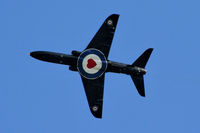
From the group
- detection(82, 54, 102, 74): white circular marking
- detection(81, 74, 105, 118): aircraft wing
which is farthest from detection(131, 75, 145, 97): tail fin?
detection(82, 54, 102, 74): white circular marking

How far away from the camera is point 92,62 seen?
5903cm

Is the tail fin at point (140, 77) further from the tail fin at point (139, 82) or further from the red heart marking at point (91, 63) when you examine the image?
the red heart marking at point (91, 63)

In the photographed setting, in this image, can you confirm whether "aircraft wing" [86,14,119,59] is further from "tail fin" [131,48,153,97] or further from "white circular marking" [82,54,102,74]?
"tail fin" [131,48,153,97]

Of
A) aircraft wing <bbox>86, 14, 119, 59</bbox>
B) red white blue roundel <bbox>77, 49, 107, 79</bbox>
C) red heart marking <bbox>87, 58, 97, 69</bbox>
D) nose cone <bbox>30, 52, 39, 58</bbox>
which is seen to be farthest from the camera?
red heart marking <bbox>87, 58, 97, 69</bbox>

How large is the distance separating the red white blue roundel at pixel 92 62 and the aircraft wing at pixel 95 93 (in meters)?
1.64

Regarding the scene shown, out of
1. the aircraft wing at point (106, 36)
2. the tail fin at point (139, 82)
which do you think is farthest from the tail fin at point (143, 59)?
the aircraft wing at point (106, 36)

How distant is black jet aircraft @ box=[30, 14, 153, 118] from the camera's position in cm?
5828

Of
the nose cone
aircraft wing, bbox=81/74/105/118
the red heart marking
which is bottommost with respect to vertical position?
aircraft wing, bbox=81/74/105/118

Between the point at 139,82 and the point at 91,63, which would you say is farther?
the point at 91,63

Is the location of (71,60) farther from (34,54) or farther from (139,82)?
(139,82)

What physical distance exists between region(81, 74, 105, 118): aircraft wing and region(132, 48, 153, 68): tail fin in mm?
6713

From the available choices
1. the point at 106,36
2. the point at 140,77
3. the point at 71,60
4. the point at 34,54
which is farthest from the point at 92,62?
the point at 34,54

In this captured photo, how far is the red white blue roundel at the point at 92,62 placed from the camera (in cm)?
5872

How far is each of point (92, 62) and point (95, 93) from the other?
562 cm
